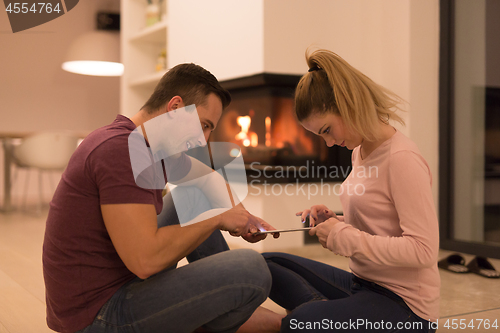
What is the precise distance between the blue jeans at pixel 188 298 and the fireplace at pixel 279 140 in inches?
57.6

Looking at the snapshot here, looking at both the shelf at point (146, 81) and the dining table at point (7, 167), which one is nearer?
the shelf at point (146, 81)

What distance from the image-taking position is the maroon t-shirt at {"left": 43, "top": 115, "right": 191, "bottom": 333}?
96 centimetres

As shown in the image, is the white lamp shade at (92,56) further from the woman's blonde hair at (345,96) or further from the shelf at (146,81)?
the woman's blonde hair at (345,96)

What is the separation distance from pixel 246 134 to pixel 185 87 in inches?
68.4

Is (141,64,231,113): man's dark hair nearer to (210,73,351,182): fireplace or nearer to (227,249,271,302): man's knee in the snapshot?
(227,249,271,302): man's knee

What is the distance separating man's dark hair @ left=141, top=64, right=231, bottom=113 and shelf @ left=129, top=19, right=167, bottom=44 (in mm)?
2658

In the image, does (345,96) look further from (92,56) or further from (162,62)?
(92,56)

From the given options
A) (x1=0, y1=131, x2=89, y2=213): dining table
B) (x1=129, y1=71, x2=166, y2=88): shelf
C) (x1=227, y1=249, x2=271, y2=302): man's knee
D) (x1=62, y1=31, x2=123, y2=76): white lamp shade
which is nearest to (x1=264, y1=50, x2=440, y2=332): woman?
(x1=227, y1=249, x2=271, y2=302): man's knee

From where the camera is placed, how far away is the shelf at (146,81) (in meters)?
3.77

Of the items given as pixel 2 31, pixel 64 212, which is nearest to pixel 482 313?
pixel 64 212

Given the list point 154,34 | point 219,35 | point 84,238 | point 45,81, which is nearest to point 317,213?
point 84,238

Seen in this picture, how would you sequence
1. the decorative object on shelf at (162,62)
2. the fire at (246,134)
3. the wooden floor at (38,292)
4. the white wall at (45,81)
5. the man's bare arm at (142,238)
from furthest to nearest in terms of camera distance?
the white wall at (45,81)
the decorative object on shelf at (162,62)
the fire at (246,134)
the wooden floor at (38,292)
the man's bare arm at (142,238)

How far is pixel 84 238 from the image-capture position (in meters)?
1.00

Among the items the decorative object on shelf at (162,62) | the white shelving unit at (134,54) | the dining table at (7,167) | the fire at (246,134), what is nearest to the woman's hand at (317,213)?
the fire at (246,134)
